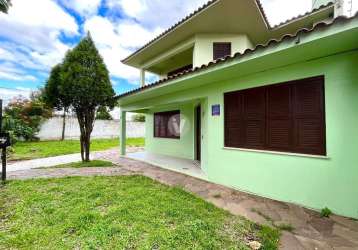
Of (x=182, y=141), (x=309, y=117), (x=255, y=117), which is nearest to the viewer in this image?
(x=309, y=117)

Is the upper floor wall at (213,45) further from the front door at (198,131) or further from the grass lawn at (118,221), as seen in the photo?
the grass lawn at (118,221)

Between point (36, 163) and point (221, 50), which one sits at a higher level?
point (221, 50)

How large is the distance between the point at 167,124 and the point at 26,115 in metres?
14.9

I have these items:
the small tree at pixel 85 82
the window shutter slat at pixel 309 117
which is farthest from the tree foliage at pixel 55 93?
the window shutter slat at pixel 309 117

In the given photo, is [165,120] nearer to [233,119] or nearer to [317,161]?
[233,119]

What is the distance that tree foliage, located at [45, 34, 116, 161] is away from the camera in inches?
363

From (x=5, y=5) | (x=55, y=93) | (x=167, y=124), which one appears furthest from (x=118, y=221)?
(x=167, y=124)

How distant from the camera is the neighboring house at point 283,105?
377cm

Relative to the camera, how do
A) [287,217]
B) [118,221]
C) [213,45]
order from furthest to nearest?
1. [213,45]
2. [287,217]
3. [118,221]

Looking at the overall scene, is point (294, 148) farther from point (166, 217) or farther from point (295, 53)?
point (166, 217)

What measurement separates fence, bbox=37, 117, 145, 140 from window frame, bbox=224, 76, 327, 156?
20053 millimetres

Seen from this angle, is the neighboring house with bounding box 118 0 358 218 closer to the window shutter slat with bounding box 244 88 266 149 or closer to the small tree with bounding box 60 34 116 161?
the window shutter slat with bounding box 244 88 266 149

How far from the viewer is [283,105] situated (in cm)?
476

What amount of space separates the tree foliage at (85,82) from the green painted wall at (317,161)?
6434 millimetres
